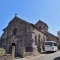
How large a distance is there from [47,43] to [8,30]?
10066mm

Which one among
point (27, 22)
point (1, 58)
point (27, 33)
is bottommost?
point (1, 58)

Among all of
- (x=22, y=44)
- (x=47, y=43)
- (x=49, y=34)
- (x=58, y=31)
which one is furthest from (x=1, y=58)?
(x=58, y=31)

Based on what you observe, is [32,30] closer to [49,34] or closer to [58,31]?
[49,34]

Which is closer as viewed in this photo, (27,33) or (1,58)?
(1,58)

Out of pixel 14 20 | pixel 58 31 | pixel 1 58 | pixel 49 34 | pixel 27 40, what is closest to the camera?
pixel 1 58

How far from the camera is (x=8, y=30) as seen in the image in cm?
3859

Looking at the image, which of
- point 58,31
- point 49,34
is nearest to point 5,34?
point 49,34

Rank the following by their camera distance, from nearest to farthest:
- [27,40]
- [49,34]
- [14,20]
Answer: [27,40] → [14,20] → [49,34]

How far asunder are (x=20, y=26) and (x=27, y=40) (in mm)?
3966

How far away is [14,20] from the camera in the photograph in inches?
1501

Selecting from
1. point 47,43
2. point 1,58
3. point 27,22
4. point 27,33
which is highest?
point 27,22

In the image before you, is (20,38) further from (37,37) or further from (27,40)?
(37,37)

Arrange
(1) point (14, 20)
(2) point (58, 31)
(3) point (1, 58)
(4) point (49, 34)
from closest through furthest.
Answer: (3) point (1, 58), (1) point (14, 20), (4) point (49, 34), (2) point (58, 31)

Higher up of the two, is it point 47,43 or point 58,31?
point 58,31
